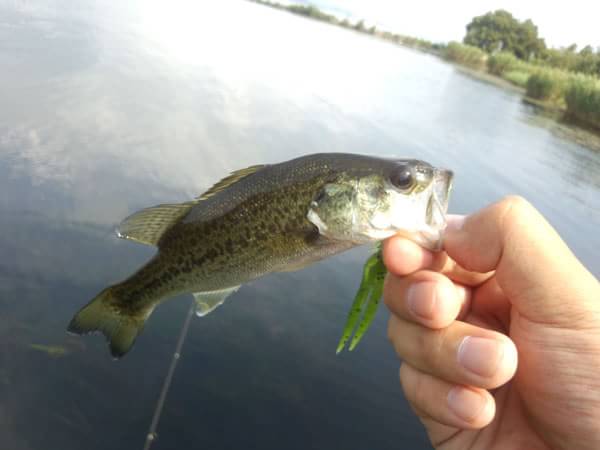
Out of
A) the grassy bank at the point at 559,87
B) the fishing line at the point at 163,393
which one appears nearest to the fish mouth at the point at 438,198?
the fishing line at the point at 163,393

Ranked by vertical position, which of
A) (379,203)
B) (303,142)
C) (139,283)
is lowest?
(303,142)

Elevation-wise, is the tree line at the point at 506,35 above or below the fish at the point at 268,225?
above

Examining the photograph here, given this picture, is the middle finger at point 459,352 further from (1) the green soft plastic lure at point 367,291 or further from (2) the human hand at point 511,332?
(1) the green soft plastic lure at point 367,291

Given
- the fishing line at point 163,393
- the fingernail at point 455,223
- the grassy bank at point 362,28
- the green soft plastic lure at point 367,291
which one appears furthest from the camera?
the grassy bank at point 362,28

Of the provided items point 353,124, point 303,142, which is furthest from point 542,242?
point 353,124

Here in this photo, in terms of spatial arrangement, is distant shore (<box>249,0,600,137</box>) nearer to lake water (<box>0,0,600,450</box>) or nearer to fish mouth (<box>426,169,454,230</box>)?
lake water (<box>0,0,600,450</box>)

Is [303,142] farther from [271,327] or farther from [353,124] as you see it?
[271,327]

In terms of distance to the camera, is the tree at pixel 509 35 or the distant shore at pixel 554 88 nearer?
the distant shore at pixel 554 88

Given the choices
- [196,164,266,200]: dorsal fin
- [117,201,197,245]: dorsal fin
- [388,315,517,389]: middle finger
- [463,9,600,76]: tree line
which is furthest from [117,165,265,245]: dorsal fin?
[463,9,600,76]: tree line
